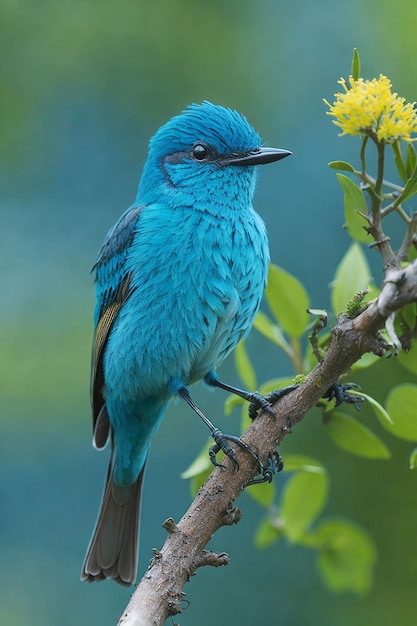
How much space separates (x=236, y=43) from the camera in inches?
193

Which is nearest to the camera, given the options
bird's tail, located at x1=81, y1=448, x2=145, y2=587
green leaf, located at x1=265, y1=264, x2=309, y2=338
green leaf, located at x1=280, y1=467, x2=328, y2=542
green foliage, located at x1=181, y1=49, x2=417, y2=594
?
green foliage, located at x1=181, y1=49, x2=417, y2=594

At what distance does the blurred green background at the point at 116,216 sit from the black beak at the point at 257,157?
1.25 meters

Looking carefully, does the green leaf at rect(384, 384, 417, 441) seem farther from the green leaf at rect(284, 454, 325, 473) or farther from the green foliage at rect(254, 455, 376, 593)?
the green foliage at rect(254, 455, 376, 593)

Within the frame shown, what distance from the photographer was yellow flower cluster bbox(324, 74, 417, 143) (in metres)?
Result: 1.56

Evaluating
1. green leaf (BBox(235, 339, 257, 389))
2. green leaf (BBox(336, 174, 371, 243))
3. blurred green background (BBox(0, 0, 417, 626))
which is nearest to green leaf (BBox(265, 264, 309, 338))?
green leaf (BBox(235, 339, 257, 389))

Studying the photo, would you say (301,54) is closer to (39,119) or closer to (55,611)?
(39,119)

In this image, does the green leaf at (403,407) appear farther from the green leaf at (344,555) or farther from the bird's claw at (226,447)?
the green leaf at (344,555)

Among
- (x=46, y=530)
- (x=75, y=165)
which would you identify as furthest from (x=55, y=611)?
(x=75, y=165)

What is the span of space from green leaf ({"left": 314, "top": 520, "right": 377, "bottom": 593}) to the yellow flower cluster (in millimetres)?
1162

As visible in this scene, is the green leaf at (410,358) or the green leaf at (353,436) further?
the green leaf at (353,436)

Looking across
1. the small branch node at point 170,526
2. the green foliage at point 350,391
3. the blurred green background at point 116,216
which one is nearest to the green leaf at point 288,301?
the green foliage at point 350,391

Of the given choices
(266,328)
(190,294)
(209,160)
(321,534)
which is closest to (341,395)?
(266,328)

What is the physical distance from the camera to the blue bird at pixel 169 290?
2713 millimetres

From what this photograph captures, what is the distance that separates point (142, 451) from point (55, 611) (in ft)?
5.37
